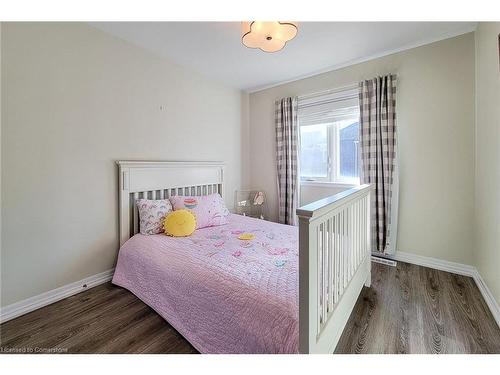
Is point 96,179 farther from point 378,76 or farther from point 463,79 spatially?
point 463,79

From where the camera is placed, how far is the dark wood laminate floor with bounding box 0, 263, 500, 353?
1309mm

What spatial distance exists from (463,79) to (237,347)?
9.48 feet

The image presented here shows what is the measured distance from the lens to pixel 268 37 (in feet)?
5.14

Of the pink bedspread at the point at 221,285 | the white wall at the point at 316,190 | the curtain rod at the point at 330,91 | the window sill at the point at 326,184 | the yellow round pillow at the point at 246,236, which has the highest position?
the curtain rod at the point at 330,91

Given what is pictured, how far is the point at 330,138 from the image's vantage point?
2.94 meters

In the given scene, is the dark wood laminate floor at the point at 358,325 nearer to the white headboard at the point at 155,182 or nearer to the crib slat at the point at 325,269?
the crib slat at the point at 325,269

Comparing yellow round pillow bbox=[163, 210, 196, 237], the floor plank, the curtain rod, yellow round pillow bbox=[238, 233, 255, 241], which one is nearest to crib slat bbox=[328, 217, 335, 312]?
the floor plank

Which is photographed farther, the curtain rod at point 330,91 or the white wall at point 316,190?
the white wall at point 316,190

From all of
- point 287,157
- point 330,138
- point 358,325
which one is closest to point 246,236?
point 358,325

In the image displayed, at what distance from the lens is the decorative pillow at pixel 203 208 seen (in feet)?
7.73

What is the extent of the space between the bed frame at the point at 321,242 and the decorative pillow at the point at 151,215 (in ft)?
0.44

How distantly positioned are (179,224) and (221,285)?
3.11 feet

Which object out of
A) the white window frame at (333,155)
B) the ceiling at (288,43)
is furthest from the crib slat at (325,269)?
the white window frame at (333,155)

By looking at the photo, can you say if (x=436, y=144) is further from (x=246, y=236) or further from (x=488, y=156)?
(x=246, y=236)
